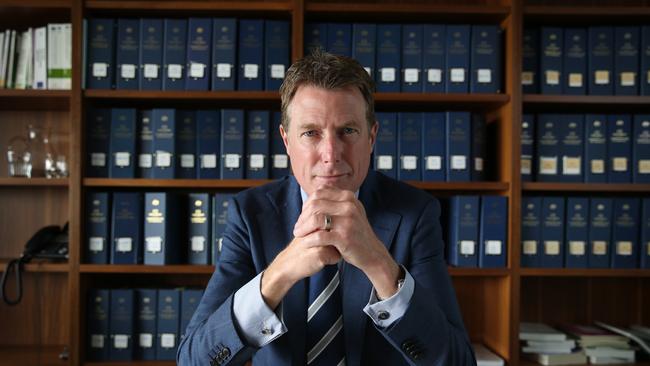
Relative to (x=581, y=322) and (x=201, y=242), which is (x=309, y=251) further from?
(x=581, y=322)

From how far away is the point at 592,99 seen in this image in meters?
2.38

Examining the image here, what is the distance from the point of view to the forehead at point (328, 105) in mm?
1187

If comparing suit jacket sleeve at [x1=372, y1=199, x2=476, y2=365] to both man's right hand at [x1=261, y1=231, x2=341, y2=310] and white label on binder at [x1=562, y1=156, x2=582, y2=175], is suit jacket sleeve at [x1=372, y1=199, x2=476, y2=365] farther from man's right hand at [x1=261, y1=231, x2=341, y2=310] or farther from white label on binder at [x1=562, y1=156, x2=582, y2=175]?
white label on binder at [x1=562, y1=156, x2=582, y2=175]

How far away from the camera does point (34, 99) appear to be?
7.82ft

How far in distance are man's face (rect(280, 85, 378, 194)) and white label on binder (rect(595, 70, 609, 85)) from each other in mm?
1653

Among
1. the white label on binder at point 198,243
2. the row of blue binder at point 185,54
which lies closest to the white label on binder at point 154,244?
the white label on binder at point 198,243

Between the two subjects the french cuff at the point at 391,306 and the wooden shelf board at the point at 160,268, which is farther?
the wooden shelf board at the point at 160,268

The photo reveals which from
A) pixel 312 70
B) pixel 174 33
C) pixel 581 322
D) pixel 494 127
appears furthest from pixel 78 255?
pixel 581 322

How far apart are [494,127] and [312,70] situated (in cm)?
157

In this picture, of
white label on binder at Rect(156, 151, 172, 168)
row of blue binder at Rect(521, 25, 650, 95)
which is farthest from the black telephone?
row of blue binder at Rect(521, 25, 650, 95)

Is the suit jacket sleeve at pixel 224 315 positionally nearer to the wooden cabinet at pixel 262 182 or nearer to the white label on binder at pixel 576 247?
the wooden cabinet at pixel 262 182

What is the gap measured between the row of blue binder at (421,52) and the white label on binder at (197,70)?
1.51 feet

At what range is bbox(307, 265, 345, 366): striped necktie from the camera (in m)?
1.23

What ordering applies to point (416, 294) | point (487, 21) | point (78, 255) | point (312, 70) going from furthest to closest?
point (487, 21) → point (78, 255) → point (312, 70) → point (416, 294)
